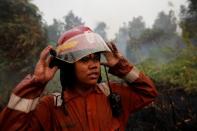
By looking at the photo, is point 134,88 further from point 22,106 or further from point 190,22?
point 190,22

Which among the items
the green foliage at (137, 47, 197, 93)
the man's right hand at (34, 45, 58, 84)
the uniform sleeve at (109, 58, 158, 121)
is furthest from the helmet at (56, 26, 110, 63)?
the green foliage at (137, 47, 197, 93)

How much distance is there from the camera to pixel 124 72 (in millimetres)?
2791

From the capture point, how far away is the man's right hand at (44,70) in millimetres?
2451

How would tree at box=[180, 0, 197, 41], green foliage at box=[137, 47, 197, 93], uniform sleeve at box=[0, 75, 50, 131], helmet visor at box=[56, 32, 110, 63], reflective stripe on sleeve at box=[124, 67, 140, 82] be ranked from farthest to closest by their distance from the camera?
tree at box=[180, 0, 197, 41]
green foliage at box=[137, 47, 197, 93]
reflective stripe on sleeve at box=[124, 67, 140, 82]
helmet visor at box=[56, 32, 110, 63]
uniform sleeve at box=[0, 75, 50, 131]

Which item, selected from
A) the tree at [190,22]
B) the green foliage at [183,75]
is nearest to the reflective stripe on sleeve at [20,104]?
the green foliage at [183,75]

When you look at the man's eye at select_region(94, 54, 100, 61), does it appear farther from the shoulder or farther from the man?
the shoulder

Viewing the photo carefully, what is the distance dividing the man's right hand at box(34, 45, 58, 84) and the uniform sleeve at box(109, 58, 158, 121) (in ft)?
1.91

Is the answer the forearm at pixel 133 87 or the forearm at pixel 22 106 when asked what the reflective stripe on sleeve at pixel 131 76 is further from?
the forearm at pixel 22 106

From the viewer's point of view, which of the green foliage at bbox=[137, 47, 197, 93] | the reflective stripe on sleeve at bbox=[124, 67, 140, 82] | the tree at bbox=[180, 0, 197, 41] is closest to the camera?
the reflective stripe on sleeve at bbox=[124, 67, 140, 82]

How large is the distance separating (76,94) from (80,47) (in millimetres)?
403

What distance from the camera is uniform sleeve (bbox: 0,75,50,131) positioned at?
7.80 ft

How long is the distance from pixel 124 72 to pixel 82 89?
1.33 feet

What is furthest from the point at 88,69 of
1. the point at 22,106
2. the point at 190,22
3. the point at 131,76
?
the point at 190,22

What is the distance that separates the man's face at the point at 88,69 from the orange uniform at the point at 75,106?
0.16 meters
